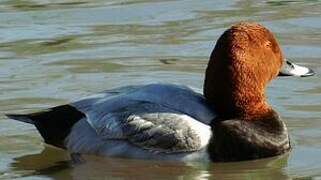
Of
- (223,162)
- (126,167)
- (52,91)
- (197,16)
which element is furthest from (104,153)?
(197,16)

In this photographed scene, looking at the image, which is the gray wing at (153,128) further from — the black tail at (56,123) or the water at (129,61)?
the black tail at (56,123)

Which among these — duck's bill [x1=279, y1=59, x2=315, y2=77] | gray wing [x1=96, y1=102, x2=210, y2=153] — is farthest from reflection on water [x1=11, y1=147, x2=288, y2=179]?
duck's bill [x1=279, y1=59, x2=315, y2=77]

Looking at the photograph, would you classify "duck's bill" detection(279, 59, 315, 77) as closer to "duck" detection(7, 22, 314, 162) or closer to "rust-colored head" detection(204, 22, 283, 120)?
"duck" detection(7, 22, 314, 162)

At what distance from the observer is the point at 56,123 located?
26.9 ft

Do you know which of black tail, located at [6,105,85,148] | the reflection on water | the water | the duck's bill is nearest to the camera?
the reflection on water

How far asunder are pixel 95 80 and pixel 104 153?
6.35ft

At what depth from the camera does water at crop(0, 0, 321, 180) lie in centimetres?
781

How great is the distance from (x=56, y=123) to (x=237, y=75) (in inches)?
50.0

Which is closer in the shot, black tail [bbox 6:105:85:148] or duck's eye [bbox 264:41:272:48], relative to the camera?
duck's eye [bbox 264:41:272:48]

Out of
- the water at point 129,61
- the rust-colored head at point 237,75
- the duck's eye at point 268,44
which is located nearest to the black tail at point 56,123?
the water at point 129,61

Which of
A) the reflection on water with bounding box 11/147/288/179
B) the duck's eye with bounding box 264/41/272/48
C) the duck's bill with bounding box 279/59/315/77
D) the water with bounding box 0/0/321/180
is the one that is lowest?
the reflection on water with bounding box 11/147/288/179

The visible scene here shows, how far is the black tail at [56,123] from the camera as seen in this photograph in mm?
8172

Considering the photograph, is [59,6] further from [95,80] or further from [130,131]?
[130,131]

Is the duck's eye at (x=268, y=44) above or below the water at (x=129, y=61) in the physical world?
above
